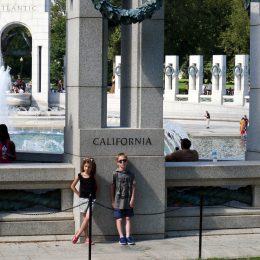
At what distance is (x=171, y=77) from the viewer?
62.6 m

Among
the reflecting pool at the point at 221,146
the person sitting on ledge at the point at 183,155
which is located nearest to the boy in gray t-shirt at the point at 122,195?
the person sitting on ledge at the point at 183,155

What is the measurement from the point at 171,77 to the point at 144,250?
5008 centimetres

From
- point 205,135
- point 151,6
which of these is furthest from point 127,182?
point 205,135

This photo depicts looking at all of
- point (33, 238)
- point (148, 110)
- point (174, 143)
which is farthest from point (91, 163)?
point (174, 143)

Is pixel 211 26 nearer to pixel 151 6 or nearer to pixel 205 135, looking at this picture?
pixel 205 135

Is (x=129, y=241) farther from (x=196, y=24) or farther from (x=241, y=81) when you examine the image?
(x=196, y=24)

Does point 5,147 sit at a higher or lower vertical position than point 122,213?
higher

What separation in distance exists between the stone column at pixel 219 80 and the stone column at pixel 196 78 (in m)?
1.02

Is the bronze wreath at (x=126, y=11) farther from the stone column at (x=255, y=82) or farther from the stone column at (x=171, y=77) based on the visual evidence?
the stone column at (x=171, y=77)

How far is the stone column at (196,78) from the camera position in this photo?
60656 mm

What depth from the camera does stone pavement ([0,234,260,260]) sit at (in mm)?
12328

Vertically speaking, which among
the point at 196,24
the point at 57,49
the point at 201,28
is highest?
the point at 196,24

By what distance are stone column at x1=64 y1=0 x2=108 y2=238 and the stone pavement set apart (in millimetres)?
788

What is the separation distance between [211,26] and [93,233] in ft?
254
